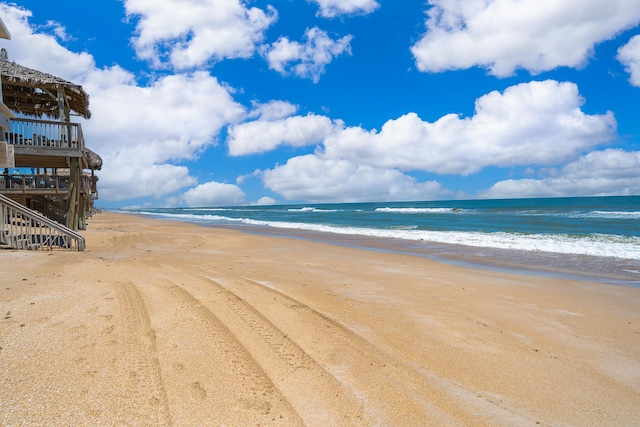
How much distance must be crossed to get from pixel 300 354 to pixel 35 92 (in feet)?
58.1

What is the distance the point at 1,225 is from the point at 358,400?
11684mm

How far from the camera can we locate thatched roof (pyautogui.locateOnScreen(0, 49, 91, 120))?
13.5 meters

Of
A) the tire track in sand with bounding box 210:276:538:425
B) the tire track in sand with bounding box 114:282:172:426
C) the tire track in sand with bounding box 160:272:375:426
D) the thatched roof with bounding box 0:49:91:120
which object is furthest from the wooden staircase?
the tire track in sand with bounding box 210:276:538:425

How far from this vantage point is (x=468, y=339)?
4.71 meters

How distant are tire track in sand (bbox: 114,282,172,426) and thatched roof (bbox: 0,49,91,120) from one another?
13.1 metres

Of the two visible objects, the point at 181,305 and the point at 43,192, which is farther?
the point at 43,192

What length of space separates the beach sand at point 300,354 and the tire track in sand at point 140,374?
0.05 ft

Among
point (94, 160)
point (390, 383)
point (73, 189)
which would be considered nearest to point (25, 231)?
point (73, 189)

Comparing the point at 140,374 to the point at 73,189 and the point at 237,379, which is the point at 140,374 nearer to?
the point at 237,379

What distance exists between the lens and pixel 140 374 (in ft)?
10.9

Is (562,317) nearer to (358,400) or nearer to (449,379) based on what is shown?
(449,379)

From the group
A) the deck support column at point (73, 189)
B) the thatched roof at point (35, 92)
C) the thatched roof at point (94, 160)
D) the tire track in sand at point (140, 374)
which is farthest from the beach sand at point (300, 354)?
the thatched roof at point (94, 160)

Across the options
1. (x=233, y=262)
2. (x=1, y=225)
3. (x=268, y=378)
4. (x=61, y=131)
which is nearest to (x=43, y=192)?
(x=61, y=131)

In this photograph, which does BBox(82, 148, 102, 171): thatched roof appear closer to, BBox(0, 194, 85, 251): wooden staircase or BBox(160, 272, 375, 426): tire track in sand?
BBox(0, 194, 85, 251): wooden staircase
